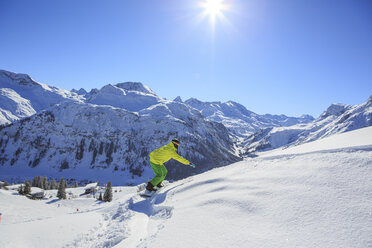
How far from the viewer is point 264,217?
352 cm

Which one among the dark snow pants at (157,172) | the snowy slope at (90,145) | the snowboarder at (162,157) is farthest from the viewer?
the snowy slope at (90,145)

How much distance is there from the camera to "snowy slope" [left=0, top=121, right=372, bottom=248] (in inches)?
111

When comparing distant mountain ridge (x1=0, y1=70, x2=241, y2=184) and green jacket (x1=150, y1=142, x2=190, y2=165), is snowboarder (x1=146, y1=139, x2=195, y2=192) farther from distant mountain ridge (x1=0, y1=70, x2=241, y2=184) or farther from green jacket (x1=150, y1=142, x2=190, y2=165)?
distant mountain ridge (x1=0, y1=70, x2=241, y2=184)

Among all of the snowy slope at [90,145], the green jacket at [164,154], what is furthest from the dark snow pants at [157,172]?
the snowy slope at [90,145]

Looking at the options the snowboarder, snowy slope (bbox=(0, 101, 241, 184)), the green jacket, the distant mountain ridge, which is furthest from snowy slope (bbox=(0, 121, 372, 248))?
snowy slope (bbox=(0, 101, 241, 184))

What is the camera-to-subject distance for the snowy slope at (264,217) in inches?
111

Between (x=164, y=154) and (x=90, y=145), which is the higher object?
(x=90, y=145)

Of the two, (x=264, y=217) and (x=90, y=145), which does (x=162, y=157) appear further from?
(x=90, y=145)

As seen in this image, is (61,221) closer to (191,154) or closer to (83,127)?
(191,154)

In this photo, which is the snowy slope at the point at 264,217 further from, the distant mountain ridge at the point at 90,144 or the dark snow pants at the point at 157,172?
the distant mountain ridge at the point at 90,144

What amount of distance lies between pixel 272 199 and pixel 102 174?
170375mm

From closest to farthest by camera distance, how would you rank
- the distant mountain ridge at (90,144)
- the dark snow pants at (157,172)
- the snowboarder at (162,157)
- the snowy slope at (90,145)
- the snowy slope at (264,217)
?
the snowy slope at (264,217) < the snowboarder at (162,157) < the dark snow pants at (157,172) < the snowy slope at (90,145) < the distant mountain ridge at (90,144)

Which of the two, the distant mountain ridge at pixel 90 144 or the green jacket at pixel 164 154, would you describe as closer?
the green jacket at pixel 164 154

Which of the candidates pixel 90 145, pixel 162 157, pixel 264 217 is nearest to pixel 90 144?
pixel 90 145
